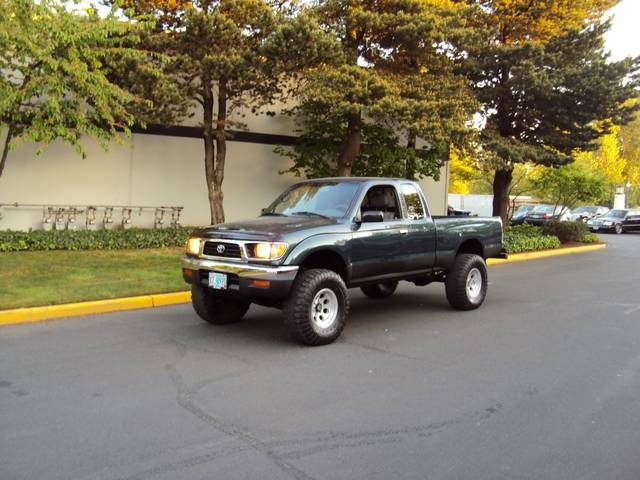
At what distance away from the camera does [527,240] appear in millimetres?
19141

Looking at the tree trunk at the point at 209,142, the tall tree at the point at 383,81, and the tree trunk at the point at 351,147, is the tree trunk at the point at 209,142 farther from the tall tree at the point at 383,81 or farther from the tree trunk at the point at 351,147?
the tree trunk at the point at 351,147

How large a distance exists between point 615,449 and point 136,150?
14.8 meters

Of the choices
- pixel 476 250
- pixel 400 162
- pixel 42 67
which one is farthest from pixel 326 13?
pixel 476 250

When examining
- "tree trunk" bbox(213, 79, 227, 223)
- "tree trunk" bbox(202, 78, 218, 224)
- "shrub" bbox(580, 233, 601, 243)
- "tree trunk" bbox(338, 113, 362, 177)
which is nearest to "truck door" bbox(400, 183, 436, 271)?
"tree trunk" bbox(213, 79, 227, 223)

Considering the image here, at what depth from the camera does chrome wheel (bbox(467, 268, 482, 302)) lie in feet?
30.0

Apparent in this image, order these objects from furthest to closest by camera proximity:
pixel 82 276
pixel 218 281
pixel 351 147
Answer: pixel 351 147, pixel 82 276, pixel 218 281

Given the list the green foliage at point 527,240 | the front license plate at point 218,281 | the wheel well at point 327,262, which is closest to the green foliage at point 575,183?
the green foliage at point 527,240

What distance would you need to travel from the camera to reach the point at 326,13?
49.6ft

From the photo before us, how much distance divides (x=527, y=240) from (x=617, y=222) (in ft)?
62.9

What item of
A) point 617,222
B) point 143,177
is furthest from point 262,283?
point 617,222

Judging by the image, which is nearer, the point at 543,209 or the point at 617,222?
the point at 543,209

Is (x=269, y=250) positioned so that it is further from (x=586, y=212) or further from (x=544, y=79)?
(x=586, y=212)

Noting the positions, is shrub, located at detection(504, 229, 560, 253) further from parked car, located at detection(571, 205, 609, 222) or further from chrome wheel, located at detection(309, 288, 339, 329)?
parked car, located at detection(571, 205, 609, 222)

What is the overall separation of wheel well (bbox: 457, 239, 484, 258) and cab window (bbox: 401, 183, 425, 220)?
1.32m
